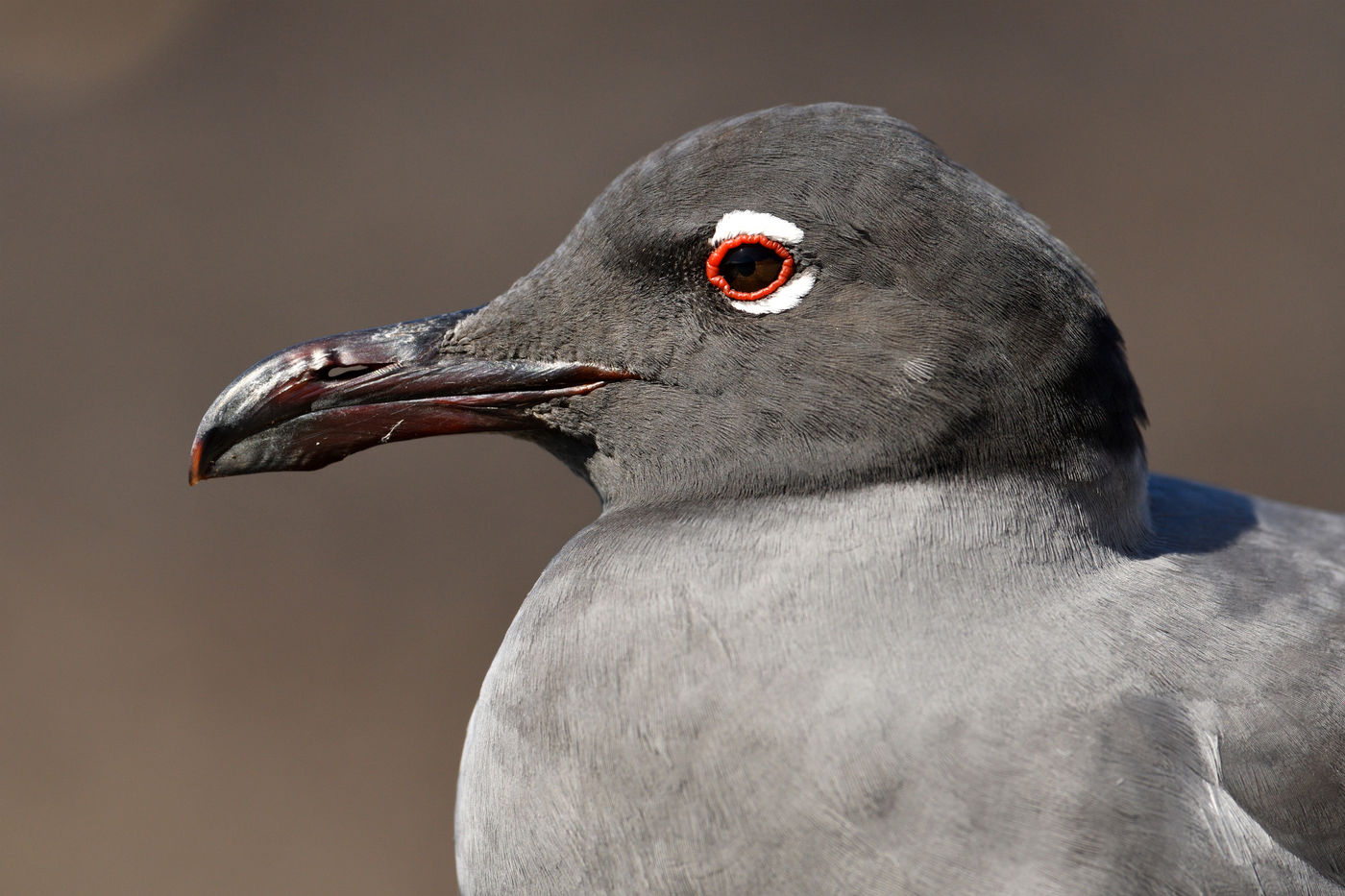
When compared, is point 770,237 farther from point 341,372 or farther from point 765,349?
point 341,372

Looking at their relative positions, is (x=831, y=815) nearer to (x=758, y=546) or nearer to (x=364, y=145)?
(x=758, y=546)

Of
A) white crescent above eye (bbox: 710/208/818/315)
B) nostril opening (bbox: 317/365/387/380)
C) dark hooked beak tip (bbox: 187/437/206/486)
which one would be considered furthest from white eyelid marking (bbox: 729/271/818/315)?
dark hooked beak tip (bbox: 187/437/206/486)

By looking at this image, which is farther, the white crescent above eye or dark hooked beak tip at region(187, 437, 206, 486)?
dark hooked beak tip at region(187, 437, 206, 486)

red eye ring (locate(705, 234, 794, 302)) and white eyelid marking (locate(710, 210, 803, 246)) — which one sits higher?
white eyelid marking (locate(710, 210, 803, 246))

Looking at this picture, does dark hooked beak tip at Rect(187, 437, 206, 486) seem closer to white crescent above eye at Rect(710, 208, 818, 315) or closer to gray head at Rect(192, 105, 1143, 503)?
gray head at Rect(192, 105, 1143, 503)

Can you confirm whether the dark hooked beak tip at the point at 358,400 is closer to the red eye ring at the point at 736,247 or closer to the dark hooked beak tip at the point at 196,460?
the dark hooked beak tip at the point at 196,460

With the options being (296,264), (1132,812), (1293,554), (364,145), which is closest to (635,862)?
(1132,812)

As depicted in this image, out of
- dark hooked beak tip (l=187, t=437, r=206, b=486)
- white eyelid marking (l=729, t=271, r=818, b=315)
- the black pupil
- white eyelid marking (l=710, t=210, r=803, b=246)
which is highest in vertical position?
white eyelid marking (l=710, t=210, r=803, b=246)
